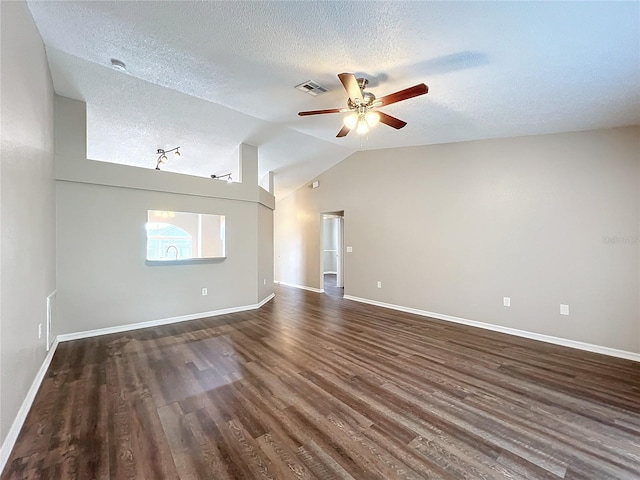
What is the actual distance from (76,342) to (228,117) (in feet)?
11.9

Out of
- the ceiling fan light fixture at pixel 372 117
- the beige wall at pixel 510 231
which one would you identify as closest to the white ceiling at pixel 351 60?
the ceiling fan light fixture at pixel 372 117

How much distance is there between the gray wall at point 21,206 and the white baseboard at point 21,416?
0.06 meters

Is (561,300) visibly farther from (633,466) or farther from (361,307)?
(361,307)

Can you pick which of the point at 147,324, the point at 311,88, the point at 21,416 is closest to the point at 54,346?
the point at 147,324

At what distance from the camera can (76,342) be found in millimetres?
3629

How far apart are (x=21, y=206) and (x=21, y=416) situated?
1.50 meters

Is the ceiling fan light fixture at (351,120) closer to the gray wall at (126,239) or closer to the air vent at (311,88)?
the air vent at (311,88)

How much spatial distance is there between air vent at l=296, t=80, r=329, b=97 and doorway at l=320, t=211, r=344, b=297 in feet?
13.3

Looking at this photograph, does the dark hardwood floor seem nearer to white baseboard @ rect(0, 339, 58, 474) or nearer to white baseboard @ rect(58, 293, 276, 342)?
white baseboard @ rect(0, 339, 58, 474)

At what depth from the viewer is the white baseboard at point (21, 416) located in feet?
5.50

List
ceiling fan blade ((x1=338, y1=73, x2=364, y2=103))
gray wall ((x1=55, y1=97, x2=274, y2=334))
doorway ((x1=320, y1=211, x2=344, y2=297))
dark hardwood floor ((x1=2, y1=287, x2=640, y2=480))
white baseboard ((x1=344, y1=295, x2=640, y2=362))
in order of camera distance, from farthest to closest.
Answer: doorway ((x1=320, y1=211, x2=344, y2=297))
gray wall ((x1=55, y1=97, x2=274, y2=334))
white baseboard ((x1=344, y1=295, x2=640, y2=362))
ceiling fan blade ((x1=338, y1=73, x2=364, y2=103))
dark hardwood floor ((x1=2, y1=287, x2=640, y2=480))

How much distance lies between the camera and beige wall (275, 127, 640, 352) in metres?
3.31

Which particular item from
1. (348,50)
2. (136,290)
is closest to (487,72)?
(348,50)

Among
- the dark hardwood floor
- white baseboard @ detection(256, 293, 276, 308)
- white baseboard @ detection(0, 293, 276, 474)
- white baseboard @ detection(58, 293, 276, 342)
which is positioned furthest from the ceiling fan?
white baseboard @ detection(256, 293, 276, 308)
